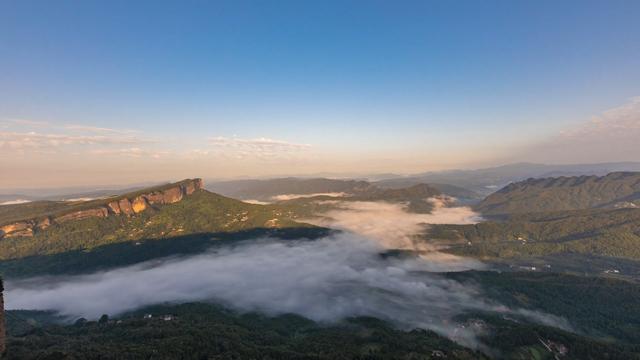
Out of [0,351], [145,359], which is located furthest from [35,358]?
[0,351]

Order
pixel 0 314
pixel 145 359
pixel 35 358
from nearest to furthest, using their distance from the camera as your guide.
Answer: pixel 0 314
pixel 35 358
pixel 145 359

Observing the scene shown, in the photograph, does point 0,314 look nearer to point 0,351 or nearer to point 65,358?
point 0,351

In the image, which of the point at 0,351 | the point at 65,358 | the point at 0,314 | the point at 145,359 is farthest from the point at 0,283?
the point at 145,359

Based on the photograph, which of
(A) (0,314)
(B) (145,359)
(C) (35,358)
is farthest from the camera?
(B) (145,359)

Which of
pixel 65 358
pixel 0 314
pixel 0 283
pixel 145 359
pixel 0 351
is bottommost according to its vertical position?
pixel 145 359

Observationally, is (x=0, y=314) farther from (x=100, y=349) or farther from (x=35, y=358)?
(x=100, y=349)

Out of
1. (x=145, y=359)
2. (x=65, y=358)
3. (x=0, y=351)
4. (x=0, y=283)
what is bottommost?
(x=145, y=359)

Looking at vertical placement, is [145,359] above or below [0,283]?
below

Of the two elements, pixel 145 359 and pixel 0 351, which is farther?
pixel 145 359

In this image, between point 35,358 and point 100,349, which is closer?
point 35,358
